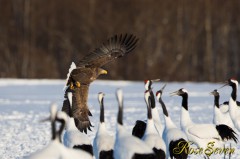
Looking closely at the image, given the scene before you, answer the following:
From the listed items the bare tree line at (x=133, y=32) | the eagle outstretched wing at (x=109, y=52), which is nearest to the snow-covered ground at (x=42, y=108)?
the eagle outstretched wing at (x=109, y=52)

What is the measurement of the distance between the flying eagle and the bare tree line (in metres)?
21.6

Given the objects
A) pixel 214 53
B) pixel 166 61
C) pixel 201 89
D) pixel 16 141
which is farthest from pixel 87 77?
pixel 214 53

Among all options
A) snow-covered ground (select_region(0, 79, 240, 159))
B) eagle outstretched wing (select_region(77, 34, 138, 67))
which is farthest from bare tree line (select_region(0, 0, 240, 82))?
eagle outstretched wing (select_region(77, 34, 138, 67))

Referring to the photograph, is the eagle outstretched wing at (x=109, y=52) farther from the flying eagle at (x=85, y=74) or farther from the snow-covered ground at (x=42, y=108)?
the snow-covered ground at (x=42, y=108)

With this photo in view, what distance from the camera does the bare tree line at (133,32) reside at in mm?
34562

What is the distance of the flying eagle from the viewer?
38.3ft

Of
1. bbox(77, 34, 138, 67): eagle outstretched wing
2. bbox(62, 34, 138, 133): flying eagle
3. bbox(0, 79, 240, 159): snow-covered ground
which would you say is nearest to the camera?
bbox(0, 79, 240, 159): snow-covered ground

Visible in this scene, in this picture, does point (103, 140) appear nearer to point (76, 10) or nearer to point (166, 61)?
point (166, 61)

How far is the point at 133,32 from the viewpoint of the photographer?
3525 centimetres

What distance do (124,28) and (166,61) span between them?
279 cm

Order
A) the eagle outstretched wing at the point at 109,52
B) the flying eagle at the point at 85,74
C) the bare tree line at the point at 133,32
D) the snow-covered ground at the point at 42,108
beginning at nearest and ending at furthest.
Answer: the snow-covered ground at the point at 42,108, the flying eagle at the point at 85,74, the eagle outstretched wing at the point at 109,52, the bare tree line at the point at 133,32

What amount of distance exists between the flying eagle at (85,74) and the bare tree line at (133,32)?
21601 mm

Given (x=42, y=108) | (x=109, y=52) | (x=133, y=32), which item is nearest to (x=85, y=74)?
(x=109, y=52)

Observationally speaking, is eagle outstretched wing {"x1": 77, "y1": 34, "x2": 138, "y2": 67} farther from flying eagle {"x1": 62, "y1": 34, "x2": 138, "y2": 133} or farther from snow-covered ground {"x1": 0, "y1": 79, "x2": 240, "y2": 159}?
snow-covered ground {"x1": 0, "y1": 79, "x2": 240, "y2": 159}
